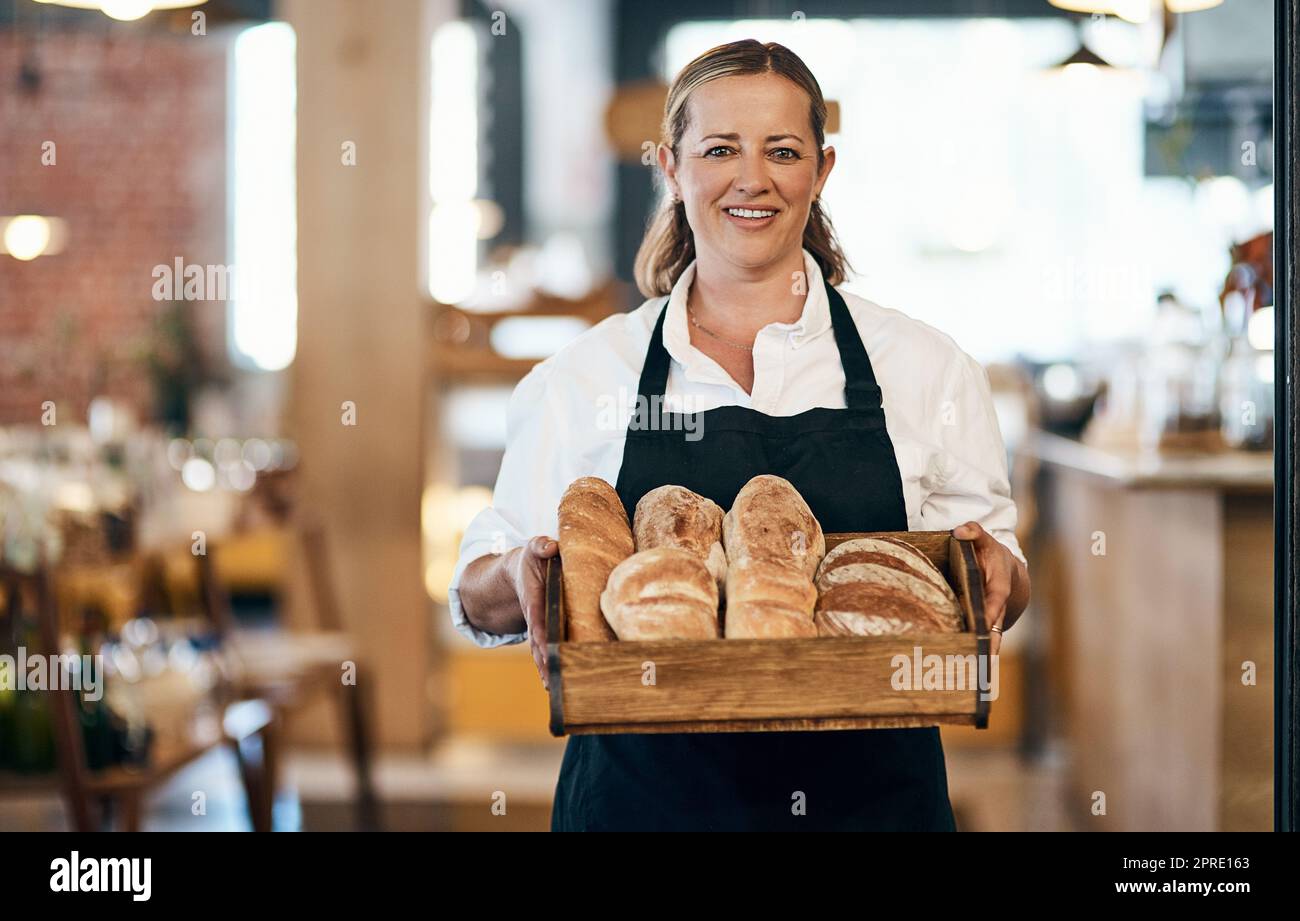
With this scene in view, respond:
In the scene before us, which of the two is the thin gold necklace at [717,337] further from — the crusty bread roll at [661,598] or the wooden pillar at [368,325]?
the wooden pillar at [368,325]

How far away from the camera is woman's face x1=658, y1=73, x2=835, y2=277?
116cm

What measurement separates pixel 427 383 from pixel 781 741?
9.51 feet

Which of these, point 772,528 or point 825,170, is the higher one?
point 825,170

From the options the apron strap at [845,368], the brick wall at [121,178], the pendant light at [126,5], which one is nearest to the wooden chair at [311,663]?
the pendant light at [126,5]

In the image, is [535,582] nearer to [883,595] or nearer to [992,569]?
[883,595]

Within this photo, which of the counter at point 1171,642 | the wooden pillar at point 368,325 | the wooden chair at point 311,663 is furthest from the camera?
the wooden pillar at point 368,325

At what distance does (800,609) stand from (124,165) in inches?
269

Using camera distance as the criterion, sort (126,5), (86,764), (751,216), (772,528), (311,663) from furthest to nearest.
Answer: (311,663)
(86,764)
(126,5)
(751,216)
(772,528)

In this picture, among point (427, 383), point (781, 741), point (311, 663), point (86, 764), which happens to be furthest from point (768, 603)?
point (427, 383)

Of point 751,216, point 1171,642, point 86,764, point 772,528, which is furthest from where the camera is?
point 1171,642

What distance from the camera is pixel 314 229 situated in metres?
3.94

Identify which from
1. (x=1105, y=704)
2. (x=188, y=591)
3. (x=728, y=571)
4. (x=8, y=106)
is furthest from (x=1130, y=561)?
(x=8, y=106)

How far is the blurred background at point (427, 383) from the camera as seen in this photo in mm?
2449

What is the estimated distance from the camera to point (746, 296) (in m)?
1.25
